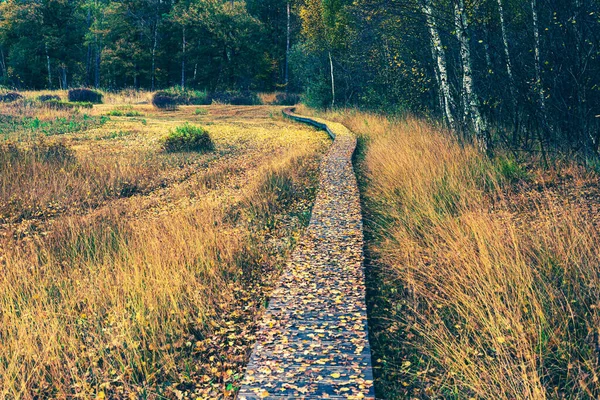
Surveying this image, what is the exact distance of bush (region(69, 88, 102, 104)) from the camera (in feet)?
104

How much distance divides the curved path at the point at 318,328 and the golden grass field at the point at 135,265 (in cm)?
31

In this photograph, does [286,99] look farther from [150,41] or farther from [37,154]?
[37,154]

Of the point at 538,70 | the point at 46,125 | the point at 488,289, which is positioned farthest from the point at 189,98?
the point at 488,289

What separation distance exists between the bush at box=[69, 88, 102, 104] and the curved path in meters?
29.5

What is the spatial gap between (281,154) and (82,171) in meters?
4.53

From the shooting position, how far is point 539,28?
989 cm

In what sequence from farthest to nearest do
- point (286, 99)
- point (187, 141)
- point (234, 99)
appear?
point (286, 99) < point (234, 99) < point (187, 141)

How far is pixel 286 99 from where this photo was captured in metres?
39.1

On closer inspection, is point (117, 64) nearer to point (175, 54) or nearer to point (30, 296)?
point (175, 54)

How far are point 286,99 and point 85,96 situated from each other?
1395 centimetres

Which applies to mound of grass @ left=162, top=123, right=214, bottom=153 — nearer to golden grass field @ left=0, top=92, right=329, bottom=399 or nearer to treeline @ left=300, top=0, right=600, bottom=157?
golden grass field @ left=0, top=92, right=329, bottom=399

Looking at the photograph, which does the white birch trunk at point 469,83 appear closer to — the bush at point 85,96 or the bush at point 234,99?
the bush at point 85,96

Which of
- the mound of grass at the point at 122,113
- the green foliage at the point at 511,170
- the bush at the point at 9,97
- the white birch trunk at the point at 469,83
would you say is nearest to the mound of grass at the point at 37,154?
the white birch trunk at the point at 469,83

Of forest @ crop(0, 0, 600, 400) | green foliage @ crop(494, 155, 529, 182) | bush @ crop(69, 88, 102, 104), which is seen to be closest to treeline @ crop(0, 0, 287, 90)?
bush @ crop(69, 88, 102, 104)
